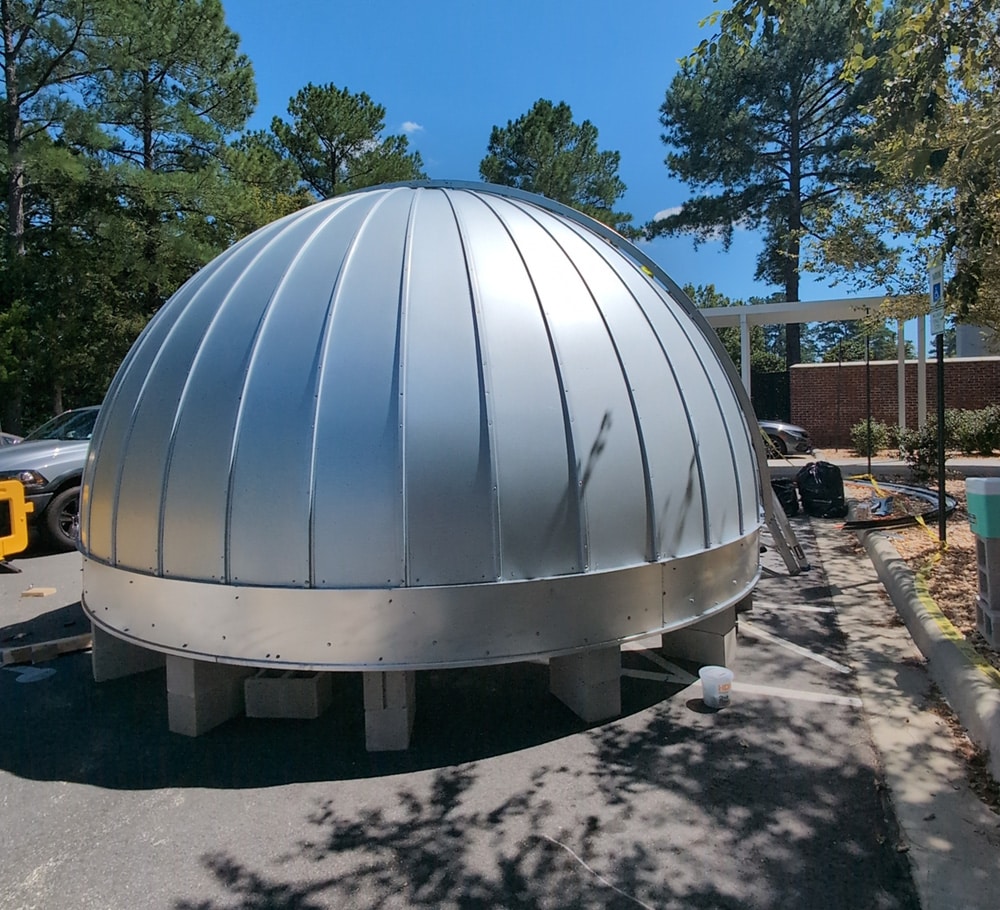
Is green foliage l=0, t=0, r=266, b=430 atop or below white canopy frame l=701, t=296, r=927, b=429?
A: atop

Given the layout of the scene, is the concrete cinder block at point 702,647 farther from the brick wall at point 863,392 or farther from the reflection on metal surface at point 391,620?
the brick wall at point 863,392

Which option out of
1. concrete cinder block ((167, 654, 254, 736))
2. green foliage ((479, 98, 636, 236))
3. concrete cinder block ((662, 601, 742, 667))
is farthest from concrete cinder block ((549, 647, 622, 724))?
green foliage ((479, 98, 636, 236))

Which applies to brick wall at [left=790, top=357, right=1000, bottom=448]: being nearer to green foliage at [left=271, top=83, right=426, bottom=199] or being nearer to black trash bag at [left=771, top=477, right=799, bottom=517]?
black trash bag at [left=771, top=477, right=799, bottom=517]

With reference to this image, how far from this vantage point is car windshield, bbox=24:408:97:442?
33.9 feet

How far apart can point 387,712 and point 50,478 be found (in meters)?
8.05

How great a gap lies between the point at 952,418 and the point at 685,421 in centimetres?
1727

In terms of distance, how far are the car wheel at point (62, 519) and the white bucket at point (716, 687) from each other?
29.0 ft

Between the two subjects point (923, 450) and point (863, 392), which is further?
point (863, 392)

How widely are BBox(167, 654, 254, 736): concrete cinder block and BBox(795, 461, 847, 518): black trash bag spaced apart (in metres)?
10.1

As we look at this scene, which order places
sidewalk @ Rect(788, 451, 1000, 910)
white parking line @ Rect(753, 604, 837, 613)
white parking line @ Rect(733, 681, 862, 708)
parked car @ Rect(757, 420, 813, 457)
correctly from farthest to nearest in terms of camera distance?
parked car @ Rect(757, 420, 813, 457) < white parking line @ Rect(753, 604, 837, 613) < white parking line @ Rect(733, 681, 862, 708) < sidewalk @ Rect(788, 451, 1000, 910)

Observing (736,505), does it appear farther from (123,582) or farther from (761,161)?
(761,161)

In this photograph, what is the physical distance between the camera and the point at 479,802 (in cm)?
338

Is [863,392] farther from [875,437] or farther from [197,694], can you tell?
[197,694]

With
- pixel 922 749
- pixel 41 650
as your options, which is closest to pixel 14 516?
pixel 41 650
